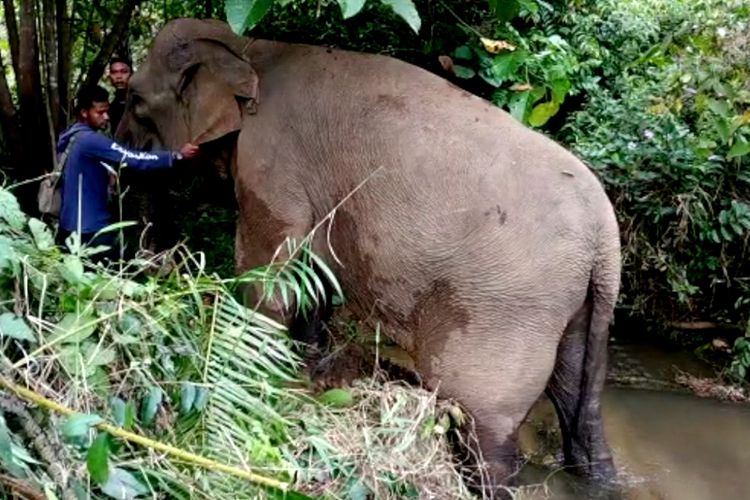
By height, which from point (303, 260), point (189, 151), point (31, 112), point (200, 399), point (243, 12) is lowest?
point (31, 112)

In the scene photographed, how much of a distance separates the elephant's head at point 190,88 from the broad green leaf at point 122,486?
2.55 meters

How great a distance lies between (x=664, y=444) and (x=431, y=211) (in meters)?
2.00

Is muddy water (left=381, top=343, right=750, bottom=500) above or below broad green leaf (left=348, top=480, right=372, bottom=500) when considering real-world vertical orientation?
below

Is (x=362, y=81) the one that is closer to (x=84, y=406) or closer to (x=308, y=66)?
(x=308, y=66)

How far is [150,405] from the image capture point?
A: 2.90 meters

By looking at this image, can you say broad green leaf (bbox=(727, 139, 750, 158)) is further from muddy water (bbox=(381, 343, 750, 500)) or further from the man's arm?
the man's arm

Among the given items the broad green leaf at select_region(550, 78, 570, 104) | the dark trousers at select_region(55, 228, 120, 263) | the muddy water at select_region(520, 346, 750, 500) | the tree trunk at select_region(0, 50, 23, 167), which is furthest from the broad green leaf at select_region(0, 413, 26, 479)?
the tree trunk at select_region(0, 50, 23, 167)

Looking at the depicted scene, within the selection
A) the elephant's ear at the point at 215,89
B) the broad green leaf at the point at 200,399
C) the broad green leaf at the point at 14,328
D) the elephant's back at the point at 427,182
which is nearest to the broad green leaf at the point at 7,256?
the broad green leaf at the point at 14,328

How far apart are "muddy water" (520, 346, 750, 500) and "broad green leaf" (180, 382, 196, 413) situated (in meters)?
1.99

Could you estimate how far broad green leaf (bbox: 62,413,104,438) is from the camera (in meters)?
2.39

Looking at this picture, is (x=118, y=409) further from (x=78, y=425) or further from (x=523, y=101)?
(x=523, y=101)

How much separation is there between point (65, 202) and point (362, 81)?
183 centimetres

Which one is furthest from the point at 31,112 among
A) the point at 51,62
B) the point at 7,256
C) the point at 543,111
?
the point at 7,256

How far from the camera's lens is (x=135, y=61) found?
9.45m
